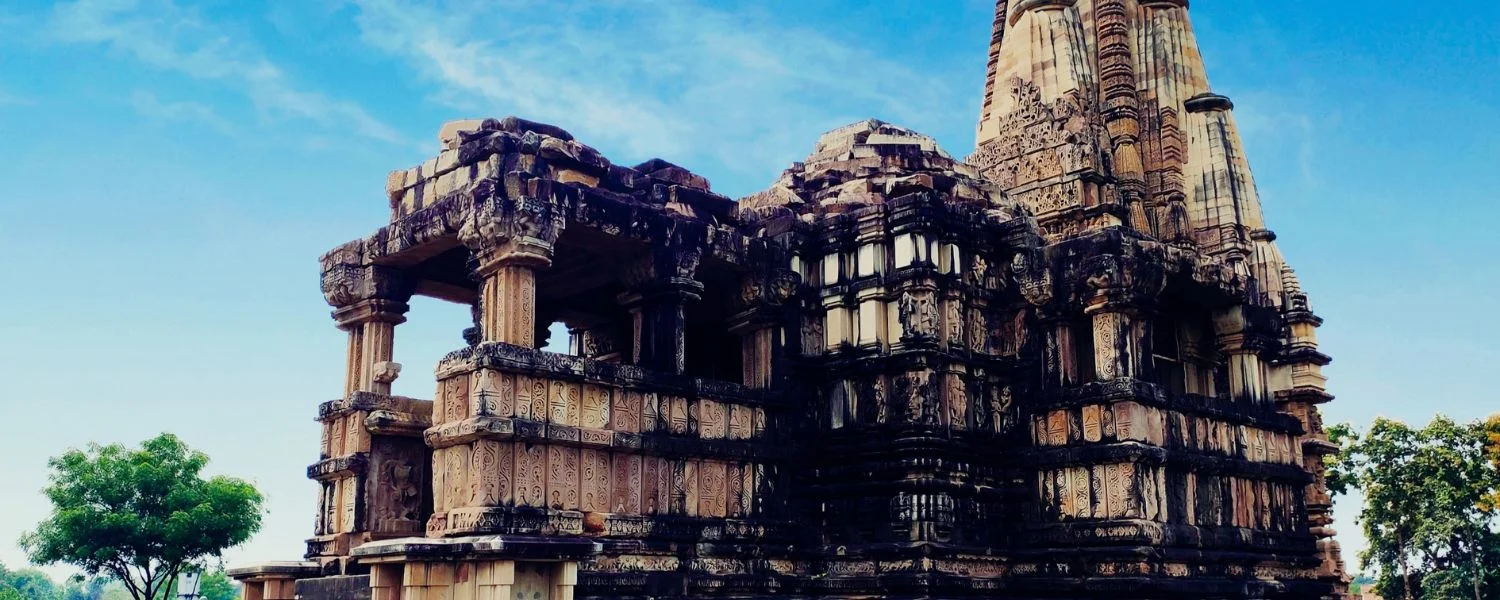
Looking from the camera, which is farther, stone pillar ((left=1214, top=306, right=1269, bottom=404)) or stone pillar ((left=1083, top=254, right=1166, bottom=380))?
stone pillar ((left=1214, top=306, right=1269, bottom=404))

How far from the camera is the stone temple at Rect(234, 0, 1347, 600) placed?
45.2 feet

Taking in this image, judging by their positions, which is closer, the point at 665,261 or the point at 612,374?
the point at 612,374

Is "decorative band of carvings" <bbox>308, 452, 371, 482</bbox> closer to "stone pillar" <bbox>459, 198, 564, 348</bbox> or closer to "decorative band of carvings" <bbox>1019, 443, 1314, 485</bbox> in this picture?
"stone pillar" <bbox>459, 198, 564, 348</bbox>

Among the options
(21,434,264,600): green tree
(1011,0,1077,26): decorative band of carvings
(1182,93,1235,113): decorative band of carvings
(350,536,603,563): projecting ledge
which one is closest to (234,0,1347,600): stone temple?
(350,536,603,563): projecting ledge

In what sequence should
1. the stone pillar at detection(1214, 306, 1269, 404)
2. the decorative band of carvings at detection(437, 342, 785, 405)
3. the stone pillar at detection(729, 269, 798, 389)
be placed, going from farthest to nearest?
the stone pillar at detection(1214, 306, 1269, 404), the stone pillar at detection(729, 269, 798, 389), the decorative band of carvings at detection(437, 342, 785, 405)

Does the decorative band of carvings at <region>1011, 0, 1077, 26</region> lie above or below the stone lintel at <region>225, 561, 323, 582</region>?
above

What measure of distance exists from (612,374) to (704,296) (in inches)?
151

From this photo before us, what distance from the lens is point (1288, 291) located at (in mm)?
27047

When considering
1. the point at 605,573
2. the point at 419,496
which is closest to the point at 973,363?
the point at 605,573

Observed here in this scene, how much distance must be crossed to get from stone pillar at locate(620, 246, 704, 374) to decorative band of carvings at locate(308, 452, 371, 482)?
3.44 meters

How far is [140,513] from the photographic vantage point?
33.6 m

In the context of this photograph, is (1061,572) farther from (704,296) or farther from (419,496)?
(419,496)

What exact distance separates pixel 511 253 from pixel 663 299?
2461 millimetres

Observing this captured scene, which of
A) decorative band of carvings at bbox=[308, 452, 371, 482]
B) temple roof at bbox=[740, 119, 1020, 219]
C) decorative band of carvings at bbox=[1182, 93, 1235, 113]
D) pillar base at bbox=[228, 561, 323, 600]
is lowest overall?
pillar base at bbox=[228, 561, 323, 600]
